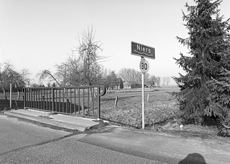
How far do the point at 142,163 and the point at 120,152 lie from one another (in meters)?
0.65

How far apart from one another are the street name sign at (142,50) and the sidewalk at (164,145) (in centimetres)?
249

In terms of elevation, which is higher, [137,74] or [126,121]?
[137,74]

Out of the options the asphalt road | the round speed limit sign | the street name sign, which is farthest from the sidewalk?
the street name sign

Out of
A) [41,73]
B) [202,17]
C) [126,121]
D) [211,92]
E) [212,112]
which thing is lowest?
[126,121]

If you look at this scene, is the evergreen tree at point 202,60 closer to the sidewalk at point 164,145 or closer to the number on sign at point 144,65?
the number on sign at point 144,65

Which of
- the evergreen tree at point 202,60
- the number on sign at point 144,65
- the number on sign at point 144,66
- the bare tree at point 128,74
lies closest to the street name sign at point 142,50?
the number on sign at point 144,65

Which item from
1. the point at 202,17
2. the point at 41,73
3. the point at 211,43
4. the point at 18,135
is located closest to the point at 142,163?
the point at 18,135

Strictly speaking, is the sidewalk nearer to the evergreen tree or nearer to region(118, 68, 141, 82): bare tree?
the evergreen tree

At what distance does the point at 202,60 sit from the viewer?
670cm

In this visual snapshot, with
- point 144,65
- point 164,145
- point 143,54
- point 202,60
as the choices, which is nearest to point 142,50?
point 143,54

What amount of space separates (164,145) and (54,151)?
7.92 feet

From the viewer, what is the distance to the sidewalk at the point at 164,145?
325 centimetres

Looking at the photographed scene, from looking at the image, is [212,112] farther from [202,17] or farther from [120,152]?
[120,152]

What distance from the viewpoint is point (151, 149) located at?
3717 millimetres
